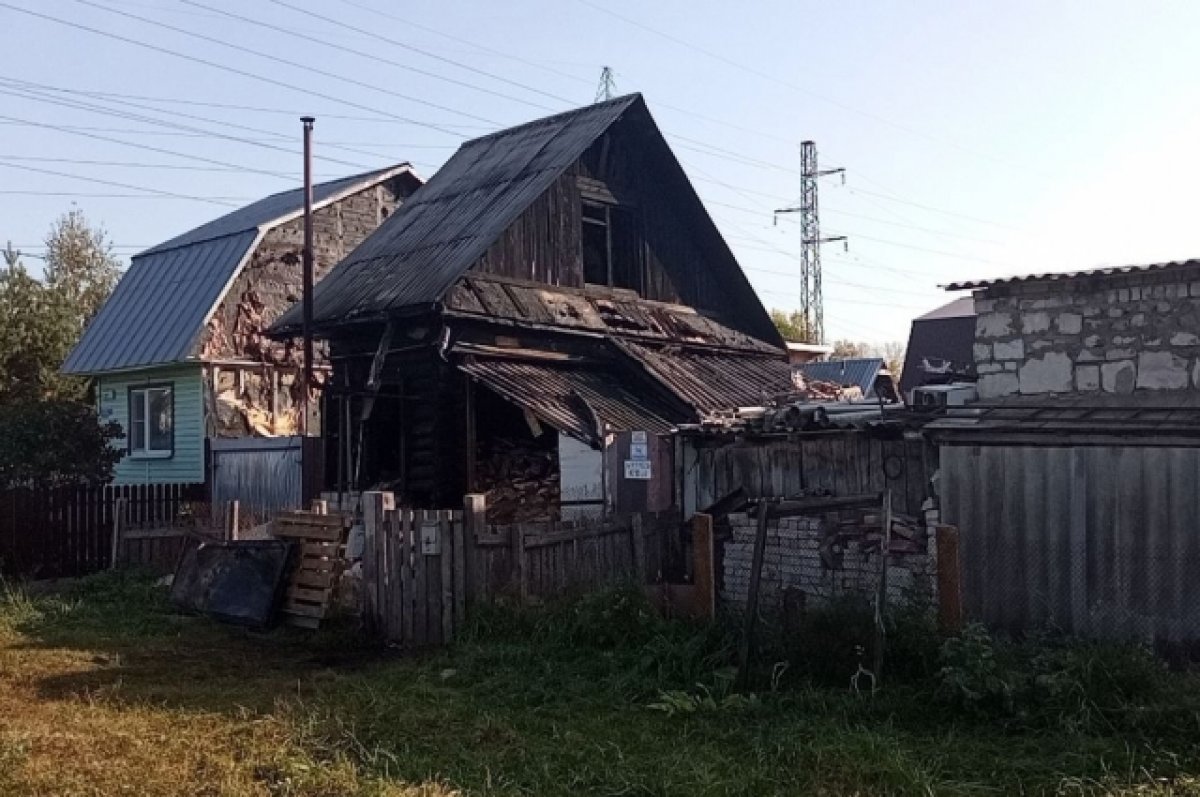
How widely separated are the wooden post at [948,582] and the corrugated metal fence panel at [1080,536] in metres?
1.64

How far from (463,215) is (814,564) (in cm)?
980

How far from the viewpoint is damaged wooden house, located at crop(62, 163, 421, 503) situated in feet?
71.9

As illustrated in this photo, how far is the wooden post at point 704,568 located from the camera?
29.6 ft

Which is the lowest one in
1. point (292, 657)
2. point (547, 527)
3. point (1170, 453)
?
point (292, 657)

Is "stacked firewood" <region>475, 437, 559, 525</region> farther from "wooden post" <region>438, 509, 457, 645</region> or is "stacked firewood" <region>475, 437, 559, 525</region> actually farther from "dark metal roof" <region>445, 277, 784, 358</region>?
"wooden post" <region>438, 509, 457, 645</region>

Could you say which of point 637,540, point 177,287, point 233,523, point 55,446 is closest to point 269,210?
point 177,287

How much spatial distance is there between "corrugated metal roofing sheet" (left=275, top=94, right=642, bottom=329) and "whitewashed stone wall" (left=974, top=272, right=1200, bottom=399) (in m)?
7.70

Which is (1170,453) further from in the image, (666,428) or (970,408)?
Answer: (666,428)

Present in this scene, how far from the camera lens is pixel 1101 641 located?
26.5ft

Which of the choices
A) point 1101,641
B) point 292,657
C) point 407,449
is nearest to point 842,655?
point 1101,641

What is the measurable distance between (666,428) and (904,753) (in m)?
9.74

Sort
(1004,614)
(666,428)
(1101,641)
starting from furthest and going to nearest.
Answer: (666,428)
(1004,614)
(1101,641)

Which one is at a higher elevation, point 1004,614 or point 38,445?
point 38,445

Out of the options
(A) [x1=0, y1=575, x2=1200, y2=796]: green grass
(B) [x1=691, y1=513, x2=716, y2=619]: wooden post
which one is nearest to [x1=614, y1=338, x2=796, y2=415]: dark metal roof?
(B) [x1=691, y1=513, x2=716, y2=619]: wooden post
